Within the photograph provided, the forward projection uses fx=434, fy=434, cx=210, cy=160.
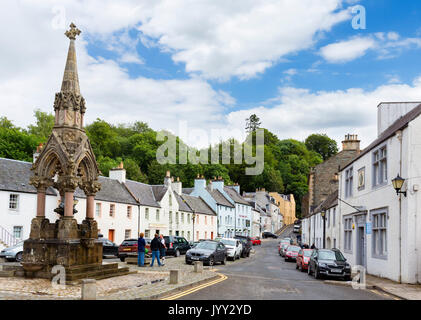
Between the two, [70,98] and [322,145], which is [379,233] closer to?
[70,98]

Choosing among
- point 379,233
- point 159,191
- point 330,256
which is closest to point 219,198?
point 159,191

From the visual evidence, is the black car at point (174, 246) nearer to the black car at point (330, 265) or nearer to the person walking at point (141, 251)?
the person walking at point (141, 251)

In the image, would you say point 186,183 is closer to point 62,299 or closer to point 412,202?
point 412,202

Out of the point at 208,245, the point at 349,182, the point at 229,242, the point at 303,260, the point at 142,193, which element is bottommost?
the point at 303,260

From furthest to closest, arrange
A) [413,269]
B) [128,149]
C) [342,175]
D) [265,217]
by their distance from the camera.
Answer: [265,217] → [128,149] → [342,175] → [413,269]

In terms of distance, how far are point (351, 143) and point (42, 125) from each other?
51.2 meters

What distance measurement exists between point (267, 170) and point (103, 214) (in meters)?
75.4

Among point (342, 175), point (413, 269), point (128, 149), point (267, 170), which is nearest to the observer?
point (413, 269)

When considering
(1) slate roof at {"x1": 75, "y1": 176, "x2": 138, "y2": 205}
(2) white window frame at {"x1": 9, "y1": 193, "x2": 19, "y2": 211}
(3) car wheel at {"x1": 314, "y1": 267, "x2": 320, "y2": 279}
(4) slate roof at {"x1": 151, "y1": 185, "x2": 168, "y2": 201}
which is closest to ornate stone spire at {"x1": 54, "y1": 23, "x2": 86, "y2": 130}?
(3) car wheel at {"x1": 314, "y1": 267, "x2": 320, "y2": 279}

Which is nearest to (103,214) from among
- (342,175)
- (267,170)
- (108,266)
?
(342,175)

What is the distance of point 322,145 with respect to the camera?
127 meters

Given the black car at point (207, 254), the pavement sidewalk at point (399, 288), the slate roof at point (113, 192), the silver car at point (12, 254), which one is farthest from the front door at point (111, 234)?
the pavement sidewalk at point (399, 288)

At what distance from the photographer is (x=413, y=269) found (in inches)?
747

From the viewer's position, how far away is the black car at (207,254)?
27797 mm
